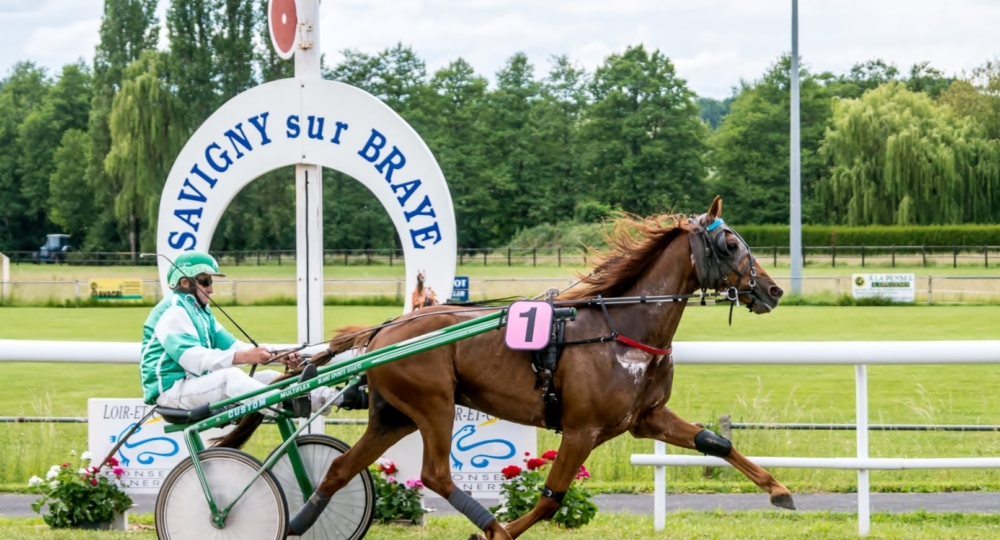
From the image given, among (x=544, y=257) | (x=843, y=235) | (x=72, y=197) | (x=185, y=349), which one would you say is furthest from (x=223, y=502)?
(x=72, y=197)

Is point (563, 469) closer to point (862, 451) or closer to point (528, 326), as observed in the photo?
point (528, 326)

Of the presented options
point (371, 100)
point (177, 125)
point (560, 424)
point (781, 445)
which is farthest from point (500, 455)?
point (177, 125)

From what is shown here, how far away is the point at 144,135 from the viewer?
4172cm

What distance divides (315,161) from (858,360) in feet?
9.63

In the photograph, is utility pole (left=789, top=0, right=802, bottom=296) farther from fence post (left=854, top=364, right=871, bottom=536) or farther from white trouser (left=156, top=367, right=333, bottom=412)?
white trouser (left=156, top=367, right=333, bottom=412)

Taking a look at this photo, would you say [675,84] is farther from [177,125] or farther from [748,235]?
[177,125]

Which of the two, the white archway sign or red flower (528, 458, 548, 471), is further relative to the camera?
the white archway sign

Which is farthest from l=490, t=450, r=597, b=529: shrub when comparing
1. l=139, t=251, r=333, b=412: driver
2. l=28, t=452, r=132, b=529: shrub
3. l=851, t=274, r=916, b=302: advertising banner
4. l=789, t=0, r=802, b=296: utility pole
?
l=851, t=274, r=916, b=302: advertising banner

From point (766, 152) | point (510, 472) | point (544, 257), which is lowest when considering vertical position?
point (510, 472)

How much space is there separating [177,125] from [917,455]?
37.4 meters

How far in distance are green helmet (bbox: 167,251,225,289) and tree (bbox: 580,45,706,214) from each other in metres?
41.8

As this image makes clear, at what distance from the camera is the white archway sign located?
19.7ft

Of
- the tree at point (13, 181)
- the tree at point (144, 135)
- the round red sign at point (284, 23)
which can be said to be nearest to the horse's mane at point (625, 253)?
the round red sign at point (284, 23)

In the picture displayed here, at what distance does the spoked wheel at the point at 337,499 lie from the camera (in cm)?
527
